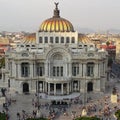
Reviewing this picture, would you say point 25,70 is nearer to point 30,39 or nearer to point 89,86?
point 30,39

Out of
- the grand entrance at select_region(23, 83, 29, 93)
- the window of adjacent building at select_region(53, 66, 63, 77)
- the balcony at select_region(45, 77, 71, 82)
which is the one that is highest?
the window of adjacent building at select_region(53, 66, 63, 77)

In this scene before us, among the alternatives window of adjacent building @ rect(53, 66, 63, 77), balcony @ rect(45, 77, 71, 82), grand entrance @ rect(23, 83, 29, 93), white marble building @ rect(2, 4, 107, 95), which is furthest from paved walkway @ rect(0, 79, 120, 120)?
window of adjacent building @ rect(53, 66, 63, 77)

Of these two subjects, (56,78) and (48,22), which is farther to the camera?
(48,22)

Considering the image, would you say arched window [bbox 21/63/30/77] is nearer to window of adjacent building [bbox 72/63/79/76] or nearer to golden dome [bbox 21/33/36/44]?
golden dome [bbox 21/33/36/44]

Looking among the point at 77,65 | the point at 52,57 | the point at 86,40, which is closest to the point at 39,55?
the point at 52,57

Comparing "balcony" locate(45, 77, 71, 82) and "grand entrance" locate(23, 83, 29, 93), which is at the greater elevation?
"balcony" locate(45, 77, 71, 82)

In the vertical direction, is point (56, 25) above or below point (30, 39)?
above

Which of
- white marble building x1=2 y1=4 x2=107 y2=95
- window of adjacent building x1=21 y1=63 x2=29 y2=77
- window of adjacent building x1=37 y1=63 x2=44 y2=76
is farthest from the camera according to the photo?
window of adjacent building x1=37 y1=63 x2=44 y2=76

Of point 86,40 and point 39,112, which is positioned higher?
point 86,40

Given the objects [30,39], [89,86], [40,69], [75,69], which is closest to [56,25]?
[30,39]

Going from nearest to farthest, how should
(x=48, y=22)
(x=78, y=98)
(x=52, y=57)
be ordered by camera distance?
(x=78, y=98) → (x=52, y=57) → (x=48, y=22)

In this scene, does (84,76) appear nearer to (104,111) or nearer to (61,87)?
(61,87)
